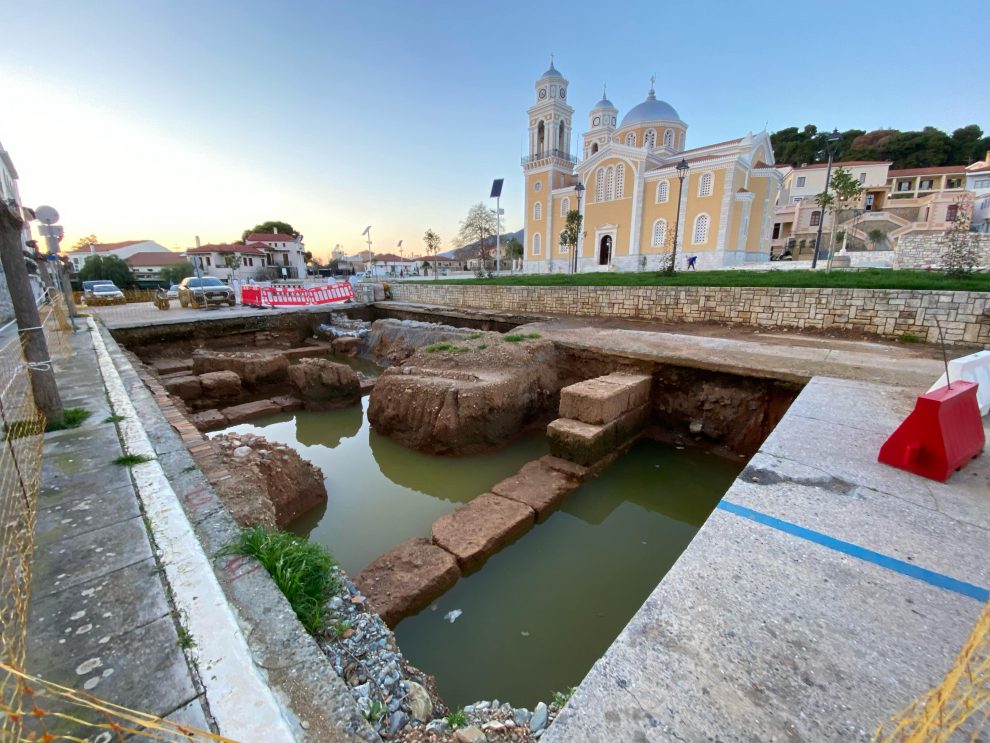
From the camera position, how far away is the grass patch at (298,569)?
1.96m

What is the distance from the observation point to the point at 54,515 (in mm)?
2305

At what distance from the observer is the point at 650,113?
2948 centimetres

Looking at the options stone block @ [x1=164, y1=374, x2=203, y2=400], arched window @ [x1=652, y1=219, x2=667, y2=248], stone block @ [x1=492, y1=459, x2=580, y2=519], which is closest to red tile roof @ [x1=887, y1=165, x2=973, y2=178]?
arched window @ [x1=652, y1=219, x2=667, y2=248]

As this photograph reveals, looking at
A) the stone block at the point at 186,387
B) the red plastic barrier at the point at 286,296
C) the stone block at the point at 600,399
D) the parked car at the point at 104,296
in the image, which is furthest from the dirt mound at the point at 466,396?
the parked car at the point at 104,296

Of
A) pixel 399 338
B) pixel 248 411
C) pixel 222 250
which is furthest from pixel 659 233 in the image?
pixel 222 250

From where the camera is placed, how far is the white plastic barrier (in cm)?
366

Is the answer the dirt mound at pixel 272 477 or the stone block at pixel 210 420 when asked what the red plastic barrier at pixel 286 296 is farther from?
the dirt mound at pixel 272 477

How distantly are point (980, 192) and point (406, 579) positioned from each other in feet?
160

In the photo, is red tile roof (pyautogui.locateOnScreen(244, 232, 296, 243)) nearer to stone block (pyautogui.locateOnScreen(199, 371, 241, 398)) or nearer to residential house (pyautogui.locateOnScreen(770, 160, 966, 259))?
stone block (pyautogui.locateOnScreen(199, 371, 241, 398))

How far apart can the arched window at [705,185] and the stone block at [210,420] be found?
88.1 feet

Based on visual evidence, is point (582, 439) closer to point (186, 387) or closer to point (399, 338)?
point (186, 387)

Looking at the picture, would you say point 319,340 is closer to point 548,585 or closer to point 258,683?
point 548,585

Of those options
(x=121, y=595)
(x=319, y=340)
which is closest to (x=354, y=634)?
(x=121, y=595)

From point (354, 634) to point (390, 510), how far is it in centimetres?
284
